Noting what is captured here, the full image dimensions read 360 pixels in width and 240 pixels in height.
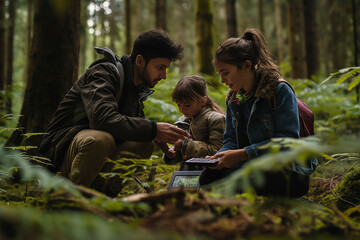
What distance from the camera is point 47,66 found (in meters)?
3.69

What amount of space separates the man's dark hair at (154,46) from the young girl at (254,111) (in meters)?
0.68

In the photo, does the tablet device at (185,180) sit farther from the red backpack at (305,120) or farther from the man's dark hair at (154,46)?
the man's dark hair at (154,46)

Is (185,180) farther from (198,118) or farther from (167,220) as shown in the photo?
(167,220)

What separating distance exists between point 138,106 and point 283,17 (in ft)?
58.3

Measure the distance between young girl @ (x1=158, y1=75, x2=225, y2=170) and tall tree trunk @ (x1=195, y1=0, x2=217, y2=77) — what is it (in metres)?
3.71

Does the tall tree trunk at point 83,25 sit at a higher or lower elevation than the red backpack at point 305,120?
higher

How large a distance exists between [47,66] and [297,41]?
21.8ft

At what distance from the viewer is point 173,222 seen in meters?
1.07

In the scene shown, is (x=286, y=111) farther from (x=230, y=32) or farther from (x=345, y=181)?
(x=230, y=32)

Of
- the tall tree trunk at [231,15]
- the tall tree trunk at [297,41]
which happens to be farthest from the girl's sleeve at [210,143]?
the tall tree trunk at [231,15]

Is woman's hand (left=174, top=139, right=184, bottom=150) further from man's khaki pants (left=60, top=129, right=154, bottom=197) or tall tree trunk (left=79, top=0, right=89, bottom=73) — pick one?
tall tree trunk (left=79, top=0, right=89, bottom=73)

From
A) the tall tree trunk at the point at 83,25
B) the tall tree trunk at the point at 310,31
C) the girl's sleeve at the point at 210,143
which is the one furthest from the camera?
the tall tree trunk at the point at 310,31

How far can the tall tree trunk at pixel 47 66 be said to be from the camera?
12.0 feet

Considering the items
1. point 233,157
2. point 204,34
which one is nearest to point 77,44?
point 233,157
